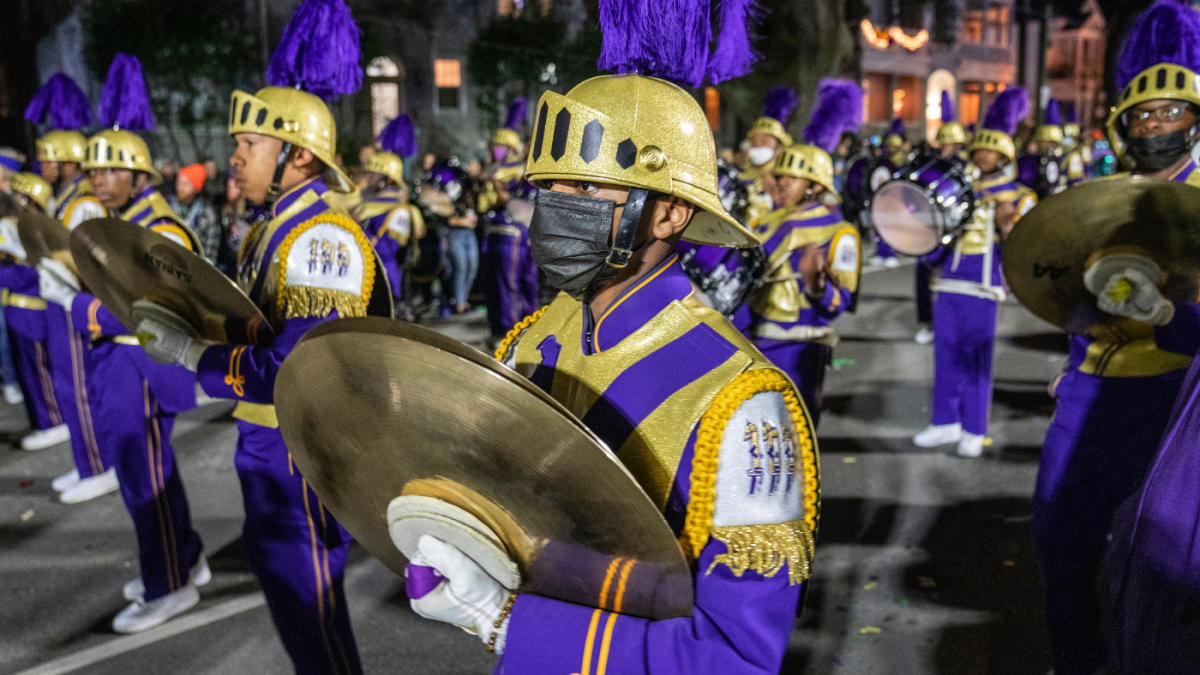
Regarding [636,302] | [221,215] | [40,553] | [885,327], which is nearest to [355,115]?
[221,215]

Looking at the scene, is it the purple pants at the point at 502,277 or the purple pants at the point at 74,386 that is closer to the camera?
the purple pants at the point at 74,386

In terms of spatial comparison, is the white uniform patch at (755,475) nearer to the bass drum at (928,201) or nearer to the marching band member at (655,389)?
the marching band member at (655,389)

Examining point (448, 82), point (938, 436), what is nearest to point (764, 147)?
point (938, 436)

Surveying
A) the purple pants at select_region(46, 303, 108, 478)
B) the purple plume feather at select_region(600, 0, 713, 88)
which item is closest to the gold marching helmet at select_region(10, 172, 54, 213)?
the purple pants at select_region(46, 303, 108, 478)

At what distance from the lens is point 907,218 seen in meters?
6.11

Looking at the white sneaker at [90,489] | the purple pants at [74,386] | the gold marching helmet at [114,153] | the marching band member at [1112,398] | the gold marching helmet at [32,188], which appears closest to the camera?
the marching band member at [1112,398]

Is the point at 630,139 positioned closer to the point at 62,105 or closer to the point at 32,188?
the point at 62,105

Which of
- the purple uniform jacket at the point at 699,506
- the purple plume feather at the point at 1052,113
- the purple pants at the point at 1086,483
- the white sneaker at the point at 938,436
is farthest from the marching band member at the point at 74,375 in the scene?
the purple plume feather at the point at 1052,113

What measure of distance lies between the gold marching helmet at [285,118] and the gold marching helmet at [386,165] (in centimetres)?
588

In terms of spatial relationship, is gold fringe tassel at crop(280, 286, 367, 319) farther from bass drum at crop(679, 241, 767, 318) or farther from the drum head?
the drum head

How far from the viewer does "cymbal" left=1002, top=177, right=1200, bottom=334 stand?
8.87ft

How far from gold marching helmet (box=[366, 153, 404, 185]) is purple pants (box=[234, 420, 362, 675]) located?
21.3ft

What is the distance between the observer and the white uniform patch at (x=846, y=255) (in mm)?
5129

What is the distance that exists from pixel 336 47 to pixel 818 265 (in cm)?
300
